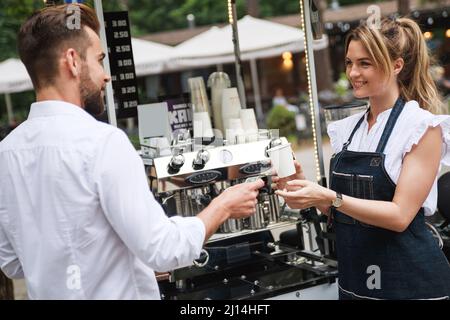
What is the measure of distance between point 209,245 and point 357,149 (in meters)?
1.28

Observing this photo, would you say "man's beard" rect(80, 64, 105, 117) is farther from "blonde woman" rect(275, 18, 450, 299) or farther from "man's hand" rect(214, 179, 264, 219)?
"blonde woman" rect(275, 18, 450, 299)

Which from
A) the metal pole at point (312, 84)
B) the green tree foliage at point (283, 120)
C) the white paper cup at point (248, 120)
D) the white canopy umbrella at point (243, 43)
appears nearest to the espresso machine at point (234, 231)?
the white paper cup at point (248, 120)

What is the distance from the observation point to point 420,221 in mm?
2104

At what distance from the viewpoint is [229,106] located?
10.9 feet

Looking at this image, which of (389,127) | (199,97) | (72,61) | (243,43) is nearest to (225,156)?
(199,97)

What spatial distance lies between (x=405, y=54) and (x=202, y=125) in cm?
134

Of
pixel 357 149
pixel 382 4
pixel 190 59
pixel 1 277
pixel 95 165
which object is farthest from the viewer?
pixel 382 4

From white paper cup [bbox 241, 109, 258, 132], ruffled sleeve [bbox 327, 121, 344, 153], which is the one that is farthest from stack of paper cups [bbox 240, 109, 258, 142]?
ruffled sleeve [bbox 327, 121, 344, 153]

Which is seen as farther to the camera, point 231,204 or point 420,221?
point 420,221

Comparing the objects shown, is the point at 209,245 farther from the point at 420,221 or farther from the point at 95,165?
the point at 95,165

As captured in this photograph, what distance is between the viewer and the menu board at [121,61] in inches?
137

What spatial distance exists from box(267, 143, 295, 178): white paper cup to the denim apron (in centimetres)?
21

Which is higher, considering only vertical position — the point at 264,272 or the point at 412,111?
the point at 412,111

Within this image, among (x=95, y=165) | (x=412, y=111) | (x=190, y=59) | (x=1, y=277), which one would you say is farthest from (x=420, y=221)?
(x=190, y=59)
